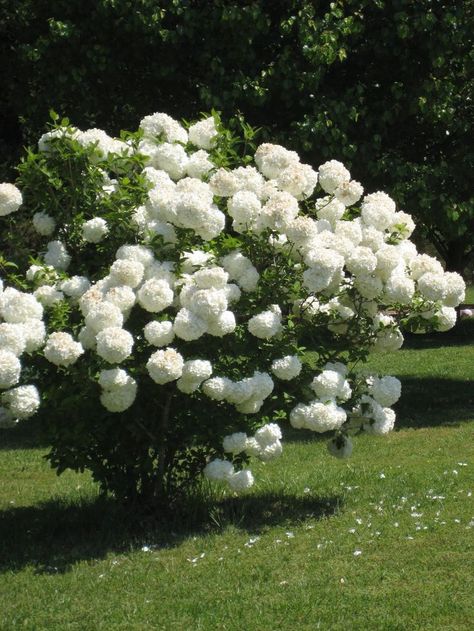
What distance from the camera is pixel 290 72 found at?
418 inches

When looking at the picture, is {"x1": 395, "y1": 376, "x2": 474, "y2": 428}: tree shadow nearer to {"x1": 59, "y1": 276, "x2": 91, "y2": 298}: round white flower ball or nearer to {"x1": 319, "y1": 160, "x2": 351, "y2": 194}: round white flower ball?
{"x1": 319, "y1": 160, "x2": 351, "y2": 194}: round white flower ball

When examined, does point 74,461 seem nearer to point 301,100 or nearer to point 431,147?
point 301,100

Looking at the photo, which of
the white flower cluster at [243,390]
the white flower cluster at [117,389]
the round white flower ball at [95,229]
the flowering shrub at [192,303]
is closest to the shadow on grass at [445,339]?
the flowering shrub at [192,303]

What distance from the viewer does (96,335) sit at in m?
5.88

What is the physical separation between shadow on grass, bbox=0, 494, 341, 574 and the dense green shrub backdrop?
4298 mm

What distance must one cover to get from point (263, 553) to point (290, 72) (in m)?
5.77

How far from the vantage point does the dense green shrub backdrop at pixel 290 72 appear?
1056cm

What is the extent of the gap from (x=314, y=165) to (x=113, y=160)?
16.9 feet

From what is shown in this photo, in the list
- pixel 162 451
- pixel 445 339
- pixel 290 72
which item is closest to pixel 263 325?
pixel 162 451

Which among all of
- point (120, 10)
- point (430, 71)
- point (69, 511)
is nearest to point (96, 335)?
point (69, 511)

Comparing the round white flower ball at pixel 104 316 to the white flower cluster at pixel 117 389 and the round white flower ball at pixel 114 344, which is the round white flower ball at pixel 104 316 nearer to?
the round white flower ball at pixel 114 344

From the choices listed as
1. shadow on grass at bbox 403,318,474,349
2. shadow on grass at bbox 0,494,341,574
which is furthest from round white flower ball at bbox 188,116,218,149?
shadow on grass at bbox 403,318,474,349

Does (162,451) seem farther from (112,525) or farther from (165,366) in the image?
(165,366)

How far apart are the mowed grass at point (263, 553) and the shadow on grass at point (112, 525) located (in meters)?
0.01
